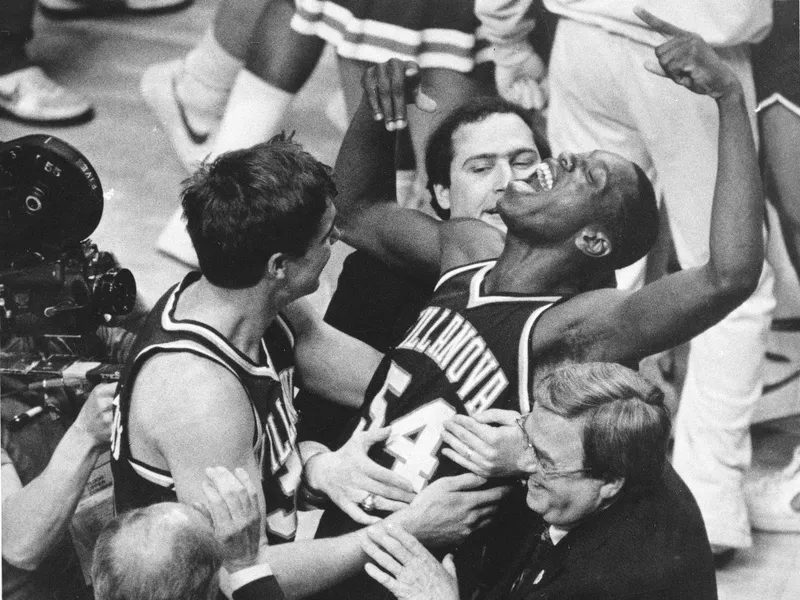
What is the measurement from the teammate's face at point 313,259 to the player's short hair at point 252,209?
0.6 inches

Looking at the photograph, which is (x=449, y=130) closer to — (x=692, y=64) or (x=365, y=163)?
(x=365, y=163)

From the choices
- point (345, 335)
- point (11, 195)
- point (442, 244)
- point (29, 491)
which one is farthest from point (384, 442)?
point (11, 195)

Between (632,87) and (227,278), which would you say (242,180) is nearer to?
(227,278)

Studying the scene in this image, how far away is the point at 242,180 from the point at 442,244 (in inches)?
20.9

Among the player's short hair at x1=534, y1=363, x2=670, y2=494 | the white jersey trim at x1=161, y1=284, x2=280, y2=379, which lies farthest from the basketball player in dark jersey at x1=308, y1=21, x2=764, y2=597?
the white jersey trim at x1=161, y1=284, x2=280, y2=379

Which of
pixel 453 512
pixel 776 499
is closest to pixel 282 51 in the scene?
pixel 453 512

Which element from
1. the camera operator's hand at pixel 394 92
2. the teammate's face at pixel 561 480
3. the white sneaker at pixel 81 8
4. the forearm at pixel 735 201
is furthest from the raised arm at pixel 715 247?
the white sneaker at pixel 81 8

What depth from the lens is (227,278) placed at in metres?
2.09

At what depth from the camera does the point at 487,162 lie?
7.75ft

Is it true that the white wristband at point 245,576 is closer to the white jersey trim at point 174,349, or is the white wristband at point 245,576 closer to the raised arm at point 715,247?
the white jersey trim at point 174,349

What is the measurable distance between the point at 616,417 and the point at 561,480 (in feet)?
0.52

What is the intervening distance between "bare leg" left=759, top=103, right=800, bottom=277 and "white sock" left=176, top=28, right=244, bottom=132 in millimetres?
1240

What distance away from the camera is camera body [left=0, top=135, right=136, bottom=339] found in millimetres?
2504

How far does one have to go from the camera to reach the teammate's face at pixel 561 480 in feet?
6.34
